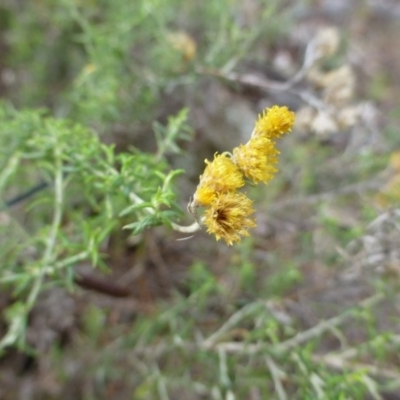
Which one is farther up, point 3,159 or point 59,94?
point 59,94

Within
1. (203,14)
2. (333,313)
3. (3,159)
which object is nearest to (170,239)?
(333,313)

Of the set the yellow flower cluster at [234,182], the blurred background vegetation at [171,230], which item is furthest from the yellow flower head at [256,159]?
the blurred background vegetation at [171,230]

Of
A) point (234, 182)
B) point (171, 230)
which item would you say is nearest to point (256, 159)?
point (234, 182)

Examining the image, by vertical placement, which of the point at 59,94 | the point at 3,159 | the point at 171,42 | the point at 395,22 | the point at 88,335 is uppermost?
the point at 395,22

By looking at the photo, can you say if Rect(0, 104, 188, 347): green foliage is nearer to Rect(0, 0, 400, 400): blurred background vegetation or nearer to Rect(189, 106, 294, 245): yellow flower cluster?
Rect(0, 0, 400, 400): blurred background vegetation

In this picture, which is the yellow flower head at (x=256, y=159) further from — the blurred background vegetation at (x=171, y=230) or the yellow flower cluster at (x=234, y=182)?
the blurred background vegetation at (x=171, y=230)

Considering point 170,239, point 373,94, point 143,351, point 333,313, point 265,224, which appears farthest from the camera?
point 373,94

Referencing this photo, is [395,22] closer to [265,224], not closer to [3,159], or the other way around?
[265,224]
